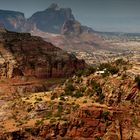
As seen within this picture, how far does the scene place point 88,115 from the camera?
5234cm

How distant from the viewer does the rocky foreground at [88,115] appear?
169 feet

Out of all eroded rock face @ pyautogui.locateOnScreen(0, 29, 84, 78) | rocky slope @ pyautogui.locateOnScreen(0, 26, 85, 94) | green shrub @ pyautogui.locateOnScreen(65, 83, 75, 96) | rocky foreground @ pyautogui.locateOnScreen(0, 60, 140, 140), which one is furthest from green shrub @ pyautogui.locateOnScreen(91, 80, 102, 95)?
eroded rock face @ pyautogui.locateOnScreen(0, 29, 84, 78)

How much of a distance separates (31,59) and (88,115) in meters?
63.8

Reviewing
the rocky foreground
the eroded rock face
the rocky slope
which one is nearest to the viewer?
→ the rocky foreground

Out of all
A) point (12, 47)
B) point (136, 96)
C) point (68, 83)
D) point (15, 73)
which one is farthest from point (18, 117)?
point (12, 47)

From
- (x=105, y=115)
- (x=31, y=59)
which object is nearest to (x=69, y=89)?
(x=105, y=115)

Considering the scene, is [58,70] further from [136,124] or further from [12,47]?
[136,124]

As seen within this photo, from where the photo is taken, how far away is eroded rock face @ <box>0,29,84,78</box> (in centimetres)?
11219

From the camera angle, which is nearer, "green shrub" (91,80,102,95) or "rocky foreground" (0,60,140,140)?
"rocky foreground" (0,60,140,140)

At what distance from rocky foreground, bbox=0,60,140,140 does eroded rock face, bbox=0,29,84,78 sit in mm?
53985

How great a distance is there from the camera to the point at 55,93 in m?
61.2

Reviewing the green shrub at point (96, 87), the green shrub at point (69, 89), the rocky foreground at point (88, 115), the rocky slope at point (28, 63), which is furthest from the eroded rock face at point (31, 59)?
the green shrub at point (96, 87)

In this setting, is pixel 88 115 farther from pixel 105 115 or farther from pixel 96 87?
pixel 96 87

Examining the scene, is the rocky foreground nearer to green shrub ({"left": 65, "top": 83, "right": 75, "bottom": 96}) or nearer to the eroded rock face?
green shrub ({"left": 65, "top": 83, "right": 75, "bottom": 96})
